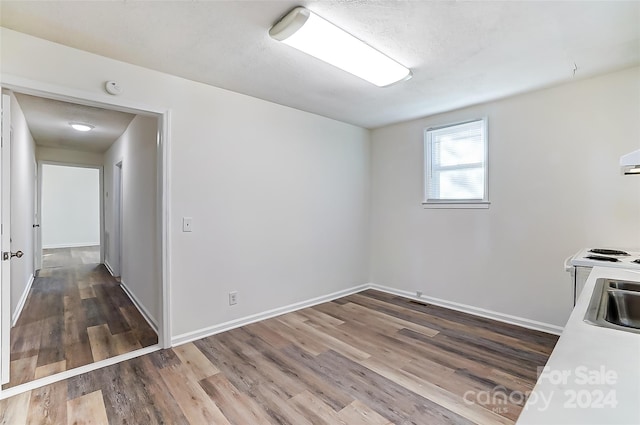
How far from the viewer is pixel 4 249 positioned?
79.9 inches

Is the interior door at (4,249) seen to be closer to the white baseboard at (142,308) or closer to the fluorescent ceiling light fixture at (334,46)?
the white baseboard at (142,308)

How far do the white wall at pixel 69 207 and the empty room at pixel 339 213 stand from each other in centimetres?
542

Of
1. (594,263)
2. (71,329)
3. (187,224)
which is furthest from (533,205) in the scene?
(71,329)

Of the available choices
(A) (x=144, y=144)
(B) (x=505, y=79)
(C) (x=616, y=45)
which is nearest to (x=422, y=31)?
(B) (x=505, y=79)

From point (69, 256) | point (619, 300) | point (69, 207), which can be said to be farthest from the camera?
point (69, 207)

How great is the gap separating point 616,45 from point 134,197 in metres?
5.04

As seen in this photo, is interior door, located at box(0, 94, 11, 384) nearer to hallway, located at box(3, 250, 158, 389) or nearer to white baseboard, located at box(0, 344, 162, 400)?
white baseboard, located at box(0, 344, 162, 400)

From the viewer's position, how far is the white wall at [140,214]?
3.17m

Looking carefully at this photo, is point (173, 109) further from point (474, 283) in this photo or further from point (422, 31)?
point (474, 283)

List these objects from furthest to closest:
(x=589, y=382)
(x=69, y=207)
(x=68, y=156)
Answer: (x=69, y=207) < (x=68, y=156) < (x=589, y=382)

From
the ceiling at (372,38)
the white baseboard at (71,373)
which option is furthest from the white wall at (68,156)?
the white baseboard at (71,373)

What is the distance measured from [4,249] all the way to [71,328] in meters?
1.47

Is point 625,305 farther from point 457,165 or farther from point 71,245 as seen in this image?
point 71,245

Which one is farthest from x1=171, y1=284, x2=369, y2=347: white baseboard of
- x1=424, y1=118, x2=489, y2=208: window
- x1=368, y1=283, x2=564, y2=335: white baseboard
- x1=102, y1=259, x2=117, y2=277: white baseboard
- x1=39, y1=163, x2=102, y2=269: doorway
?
x1=39, y1=163, x2=102, y2=269: doorway
